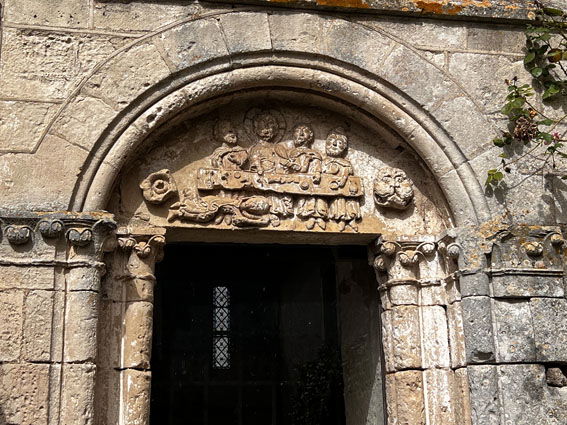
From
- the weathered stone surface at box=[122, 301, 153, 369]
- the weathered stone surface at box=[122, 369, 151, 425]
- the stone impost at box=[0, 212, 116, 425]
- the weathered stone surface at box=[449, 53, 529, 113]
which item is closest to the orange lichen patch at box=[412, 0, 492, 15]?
the weathered stone surface at box=[449, 53, 529, 113]

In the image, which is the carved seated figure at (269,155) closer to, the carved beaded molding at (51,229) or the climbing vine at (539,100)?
the carved beaded molding at (51,229)

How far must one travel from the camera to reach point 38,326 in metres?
3.86

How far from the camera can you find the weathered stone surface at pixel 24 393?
3730mm

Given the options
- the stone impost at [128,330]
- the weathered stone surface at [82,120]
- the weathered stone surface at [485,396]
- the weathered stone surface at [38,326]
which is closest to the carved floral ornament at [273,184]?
the stone impost at [128,330]

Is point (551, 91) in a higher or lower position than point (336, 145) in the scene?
higher

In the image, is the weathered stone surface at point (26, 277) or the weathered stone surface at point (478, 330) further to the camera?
the weathered stone surface at point (478, 330)

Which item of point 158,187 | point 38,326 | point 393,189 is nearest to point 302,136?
point 393,189

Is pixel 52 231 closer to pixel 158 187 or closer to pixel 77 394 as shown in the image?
pixel 158 187

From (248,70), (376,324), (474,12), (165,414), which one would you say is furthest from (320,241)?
(165,414)

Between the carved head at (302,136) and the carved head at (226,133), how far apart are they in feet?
1.22

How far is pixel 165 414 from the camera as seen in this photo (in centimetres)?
860

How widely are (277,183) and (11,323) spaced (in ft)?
5.54

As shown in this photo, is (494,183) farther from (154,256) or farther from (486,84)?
(154,256)

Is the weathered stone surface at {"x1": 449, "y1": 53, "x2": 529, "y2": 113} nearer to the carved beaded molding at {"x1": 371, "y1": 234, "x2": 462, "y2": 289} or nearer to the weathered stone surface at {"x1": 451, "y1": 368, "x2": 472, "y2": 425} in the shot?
the carved beaded molding at {"x1": 371, "y1": 234, "x2": 462, "y2": 289}
